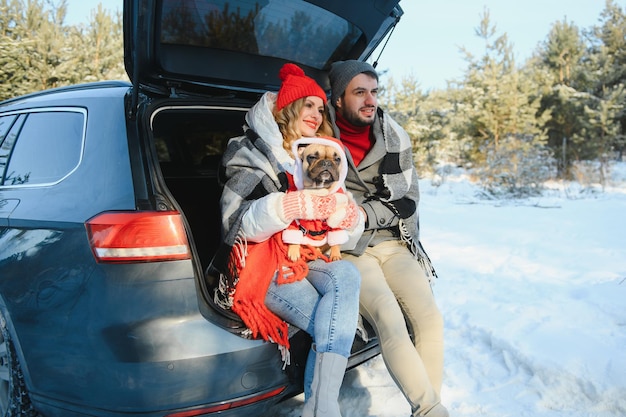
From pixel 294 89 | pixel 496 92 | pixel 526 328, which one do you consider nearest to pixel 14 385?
pixel 294 89

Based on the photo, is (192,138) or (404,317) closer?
(404,317)

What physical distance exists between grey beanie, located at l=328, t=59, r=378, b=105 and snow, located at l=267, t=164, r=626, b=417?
1.74 m

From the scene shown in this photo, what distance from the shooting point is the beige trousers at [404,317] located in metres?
2.04

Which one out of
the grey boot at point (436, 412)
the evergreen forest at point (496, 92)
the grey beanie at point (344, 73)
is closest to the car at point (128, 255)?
the grey beanie at point (344, 73)

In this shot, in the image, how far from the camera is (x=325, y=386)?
74.4 inches

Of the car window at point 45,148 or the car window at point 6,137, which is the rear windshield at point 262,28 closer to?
the car window at point 45,148

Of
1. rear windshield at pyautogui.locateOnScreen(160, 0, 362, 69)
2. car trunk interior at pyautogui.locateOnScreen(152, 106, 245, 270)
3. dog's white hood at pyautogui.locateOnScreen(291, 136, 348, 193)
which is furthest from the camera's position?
car trunk interior at pyautogui.locateOnScreen(152, 106, 245, 270)

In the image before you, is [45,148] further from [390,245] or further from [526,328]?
[526,328]

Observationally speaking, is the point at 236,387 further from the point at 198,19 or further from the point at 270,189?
the point at 198,19

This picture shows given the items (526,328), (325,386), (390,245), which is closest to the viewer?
(325,386)

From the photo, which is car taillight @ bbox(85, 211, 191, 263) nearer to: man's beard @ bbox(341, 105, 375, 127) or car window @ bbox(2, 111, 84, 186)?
car window @ bbox(2, 111, 84, 186)

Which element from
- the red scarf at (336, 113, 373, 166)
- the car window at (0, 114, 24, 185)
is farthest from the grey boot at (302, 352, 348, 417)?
the car window at (0, 114, 24, 185)

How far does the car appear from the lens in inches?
65.9

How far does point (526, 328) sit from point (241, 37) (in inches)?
104
